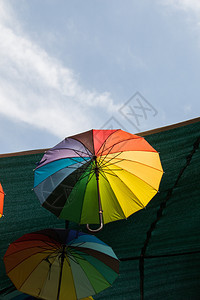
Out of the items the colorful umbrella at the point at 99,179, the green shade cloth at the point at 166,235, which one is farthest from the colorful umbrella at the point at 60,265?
the green shade cloth at the point at 166,235

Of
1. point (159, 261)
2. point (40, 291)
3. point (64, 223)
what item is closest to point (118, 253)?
point (159, 261)

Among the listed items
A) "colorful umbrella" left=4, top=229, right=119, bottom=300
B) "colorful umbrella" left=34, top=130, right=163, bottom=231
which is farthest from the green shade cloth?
"colorful umbrella" left=4, top=229, right=119, bottom=300

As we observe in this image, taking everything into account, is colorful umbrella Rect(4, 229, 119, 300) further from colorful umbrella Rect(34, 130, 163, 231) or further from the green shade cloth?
the green shade cloth

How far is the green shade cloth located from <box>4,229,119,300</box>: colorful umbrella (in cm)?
69

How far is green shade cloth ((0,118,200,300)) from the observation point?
3086mm

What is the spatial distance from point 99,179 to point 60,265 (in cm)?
75

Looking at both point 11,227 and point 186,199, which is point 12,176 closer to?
point 11,227

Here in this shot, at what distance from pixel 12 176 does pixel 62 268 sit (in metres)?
1.54

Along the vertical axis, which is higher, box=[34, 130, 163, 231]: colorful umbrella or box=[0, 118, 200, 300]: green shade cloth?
box=[34, 130, 163, 231]: colorful umbrella

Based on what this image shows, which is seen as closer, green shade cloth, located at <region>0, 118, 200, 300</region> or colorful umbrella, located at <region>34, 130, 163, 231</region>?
colorful umbrella, located at <region>34, 130, 163, 231</region>

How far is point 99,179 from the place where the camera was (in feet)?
9.27

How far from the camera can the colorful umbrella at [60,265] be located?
2619mm

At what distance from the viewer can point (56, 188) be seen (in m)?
2.80

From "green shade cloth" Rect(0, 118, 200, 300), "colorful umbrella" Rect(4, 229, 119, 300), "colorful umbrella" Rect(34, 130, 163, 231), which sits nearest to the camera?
"colorful umbrella" Rect(4, 229, 119, 300)
